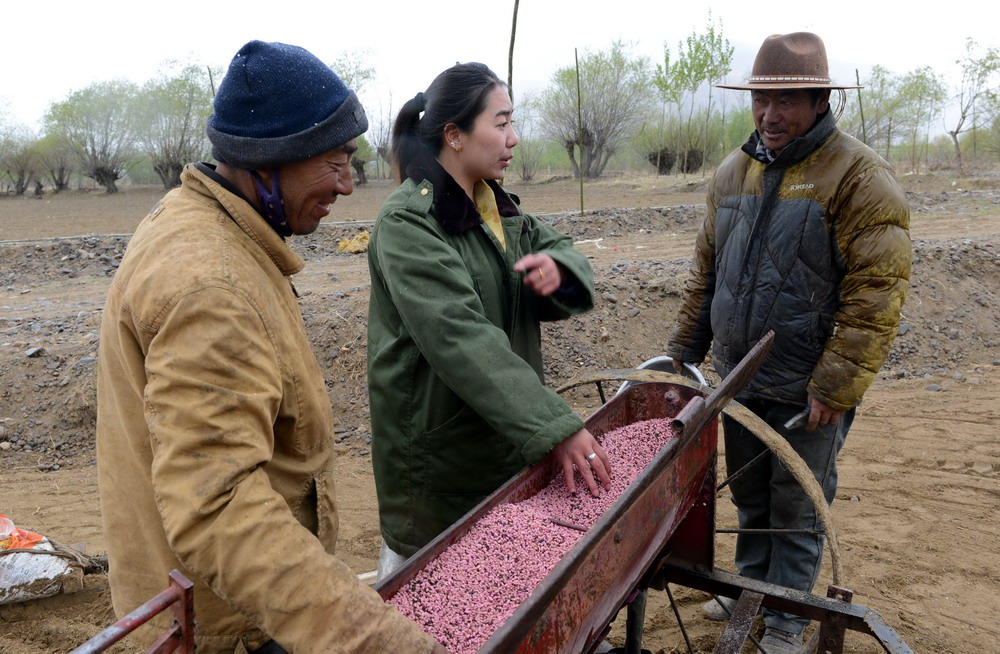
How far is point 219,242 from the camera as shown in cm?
154

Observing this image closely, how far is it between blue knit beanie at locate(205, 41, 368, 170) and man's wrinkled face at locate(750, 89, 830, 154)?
1.90 metres

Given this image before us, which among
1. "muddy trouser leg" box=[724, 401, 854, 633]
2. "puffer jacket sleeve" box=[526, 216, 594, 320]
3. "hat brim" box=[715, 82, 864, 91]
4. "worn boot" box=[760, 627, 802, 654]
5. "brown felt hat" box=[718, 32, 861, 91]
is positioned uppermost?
"brown felt hat" box=[718, 32, 861, 91]

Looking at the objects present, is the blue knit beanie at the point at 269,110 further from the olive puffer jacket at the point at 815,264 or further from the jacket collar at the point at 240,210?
the olive puffer jacket at the point at 815,264

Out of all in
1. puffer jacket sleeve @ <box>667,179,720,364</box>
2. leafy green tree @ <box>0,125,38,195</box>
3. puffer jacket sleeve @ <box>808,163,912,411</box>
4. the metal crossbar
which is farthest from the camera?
leafy green tree @ <box>0,125,38,195</box>

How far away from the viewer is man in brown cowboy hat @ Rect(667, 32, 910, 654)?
2.83m

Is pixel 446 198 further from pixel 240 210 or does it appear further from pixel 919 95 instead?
pixel 919 95

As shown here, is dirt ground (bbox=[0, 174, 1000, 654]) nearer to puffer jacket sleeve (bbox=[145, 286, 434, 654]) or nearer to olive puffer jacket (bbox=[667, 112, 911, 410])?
olive puffer jacket (bbox=[667, 112, 911, 410])

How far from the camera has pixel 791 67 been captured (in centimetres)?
293

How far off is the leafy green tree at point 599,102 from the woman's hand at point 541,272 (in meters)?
33.7

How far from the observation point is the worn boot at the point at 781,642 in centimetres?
319

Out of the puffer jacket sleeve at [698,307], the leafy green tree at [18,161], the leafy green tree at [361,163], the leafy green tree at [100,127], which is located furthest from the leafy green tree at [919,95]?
the leafy green tree at [18,161]

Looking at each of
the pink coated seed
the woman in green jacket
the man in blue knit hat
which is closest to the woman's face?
the woman in green jacket

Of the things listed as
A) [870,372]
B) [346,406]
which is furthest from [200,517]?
[346,406]

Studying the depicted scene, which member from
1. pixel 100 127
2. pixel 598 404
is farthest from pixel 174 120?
pixel 598 404
